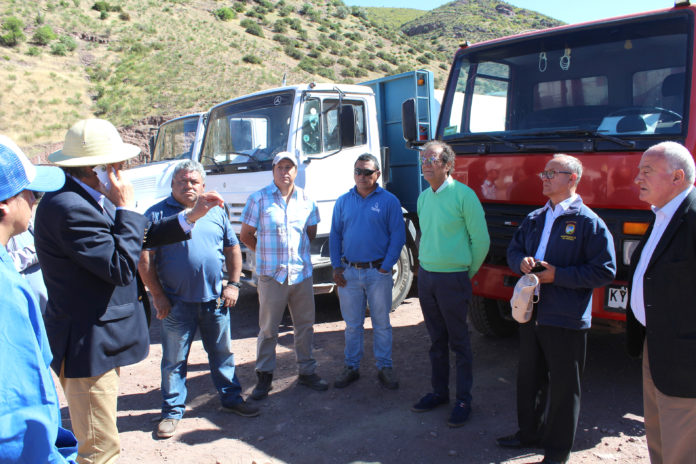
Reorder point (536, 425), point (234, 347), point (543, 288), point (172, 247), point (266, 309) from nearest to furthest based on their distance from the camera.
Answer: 1. point (543, 288)
2. point (536, 425)
3. point (172, 247)
4. point (266, 309)
5. point (234, 347)

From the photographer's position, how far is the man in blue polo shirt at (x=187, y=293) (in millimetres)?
3740

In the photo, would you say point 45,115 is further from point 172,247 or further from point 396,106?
point 172,247

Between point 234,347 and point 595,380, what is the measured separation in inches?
140

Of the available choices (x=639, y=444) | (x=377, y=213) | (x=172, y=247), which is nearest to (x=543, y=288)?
(x=639, y=444)

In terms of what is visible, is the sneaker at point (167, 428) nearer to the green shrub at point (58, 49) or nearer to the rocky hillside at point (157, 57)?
the rocky hillside at point (157, 57)

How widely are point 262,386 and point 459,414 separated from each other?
1633mm

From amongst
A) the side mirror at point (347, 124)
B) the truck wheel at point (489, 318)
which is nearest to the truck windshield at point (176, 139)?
the side mirror at point (347, 124)

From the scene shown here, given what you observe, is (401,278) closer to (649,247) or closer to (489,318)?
(489,318)

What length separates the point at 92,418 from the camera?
2490mm

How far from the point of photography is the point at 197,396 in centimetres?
441

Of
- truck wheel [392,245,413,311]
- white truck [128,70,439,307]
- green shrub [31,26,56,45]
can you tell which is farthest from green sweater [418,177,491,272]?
green shrub [31,26,56,45]

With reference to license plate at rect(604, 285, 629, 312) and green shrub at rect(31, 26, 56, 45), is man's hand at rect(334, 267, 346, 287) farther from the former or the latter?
green shrub at rect(31, 26, 56, 45)

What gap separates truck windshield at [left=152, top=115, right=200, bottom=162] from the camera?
8641 mm

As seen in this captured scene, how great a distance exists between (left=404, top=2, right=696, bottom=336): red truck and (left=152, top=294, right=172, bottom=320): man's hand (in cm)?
248
